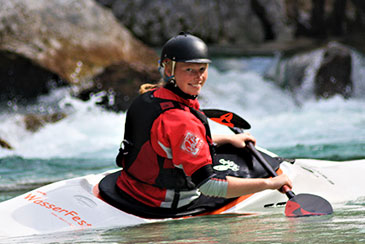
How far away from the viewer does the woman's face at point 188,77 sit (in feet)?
8.49

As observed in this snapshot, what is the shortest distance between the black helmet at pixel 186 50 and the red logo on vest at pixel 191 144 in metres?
0.37

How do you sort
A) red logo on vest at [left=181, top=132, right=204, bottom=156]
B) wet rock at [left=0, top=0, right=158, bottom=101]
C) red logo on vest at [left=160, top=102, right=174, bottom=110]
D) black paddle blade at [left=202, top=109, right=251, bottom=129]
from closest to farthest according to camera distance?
red logo on vest at [left=181, top=132, right=204, bottom=156], red logo on vest at [left=160, top=102, right=174, bottom=110], black paddle blade at [left=202, top=109, right=251, bottom=129], wet rock at [left=0, top=0, right=158, bottom=101]

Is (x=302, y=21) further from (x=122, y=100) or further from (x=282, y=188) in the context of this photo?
(x=282, y=188)

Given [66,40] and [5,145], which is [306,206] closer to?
→ [5,145]

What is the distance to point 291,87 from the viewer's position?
11266mm

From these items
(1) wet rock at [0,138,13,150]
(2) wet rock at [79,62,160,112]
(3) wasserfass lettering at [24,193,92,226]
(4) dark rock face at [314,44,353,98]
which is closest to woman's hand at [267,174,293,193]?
(3) wasserfass lettering at [24,193,92,226]

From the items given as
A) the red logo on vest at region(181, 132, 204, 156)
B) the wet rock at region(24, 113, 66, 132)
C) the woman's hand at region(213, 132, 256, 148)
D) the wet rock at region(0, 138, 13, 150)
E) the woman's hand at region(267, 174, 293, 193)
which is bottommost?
the wet rock at region(0, 138, 13, 150)

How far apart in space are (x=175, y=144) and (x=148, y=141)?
0.66ft

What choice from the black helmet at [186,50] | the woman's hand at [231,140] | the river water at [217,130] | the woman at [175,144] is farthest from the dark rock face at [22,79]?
the black helmet at [186,50]

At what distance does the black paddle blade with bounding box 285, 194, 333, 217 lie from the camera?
274cm

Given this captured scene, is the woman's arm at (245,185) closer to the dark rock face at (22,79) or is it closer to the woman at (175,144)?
the woman at (175,144)

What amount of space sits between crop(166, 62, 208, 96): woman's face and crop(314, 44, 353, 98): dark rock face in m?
8.67

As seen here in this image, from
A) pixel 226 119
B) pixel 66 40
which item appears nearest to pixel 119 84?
pixel 66 40

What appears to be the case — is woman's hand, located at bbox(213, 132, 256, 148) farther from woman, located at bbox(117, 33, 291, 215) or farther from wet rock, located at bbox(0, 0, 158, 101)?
wet rock, located at bbox(0, 0, 158, 101)
